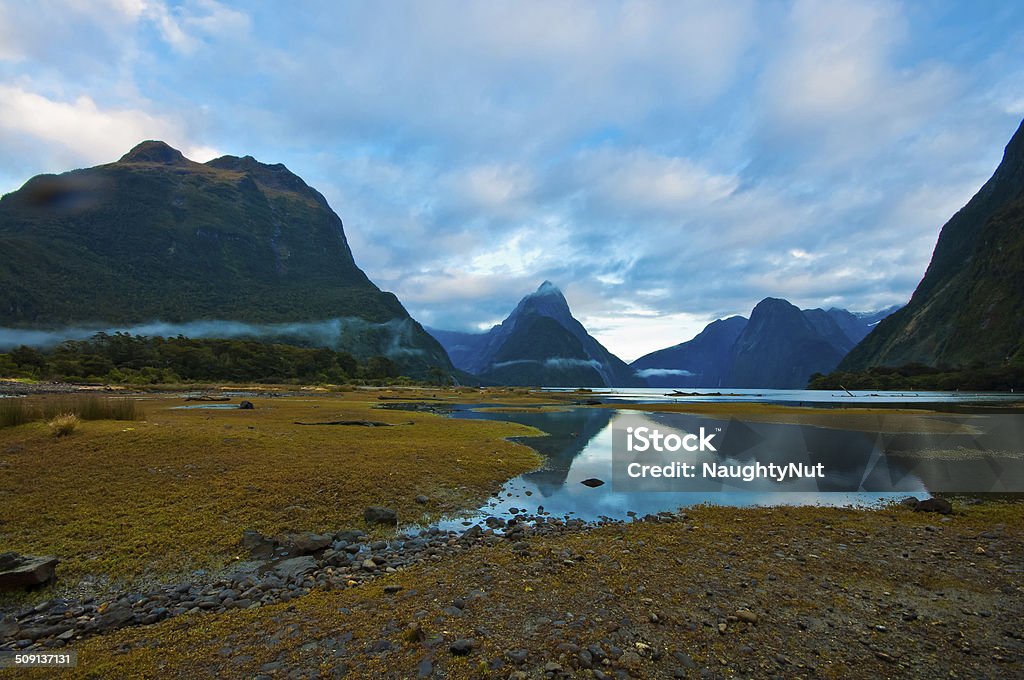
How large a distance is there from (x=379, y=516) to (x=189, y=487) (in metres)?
7.71

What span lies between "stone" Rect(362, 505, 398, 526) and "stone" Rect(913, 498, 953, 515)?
794 inches

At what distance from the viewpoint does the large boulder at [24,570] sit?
9.95 meters

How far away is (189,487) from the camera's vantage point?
16.7 metres

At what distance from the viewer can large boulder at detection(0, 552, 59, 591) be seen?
995 centimetres

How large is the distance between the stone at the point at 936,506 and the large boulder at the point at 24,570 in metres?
27.7

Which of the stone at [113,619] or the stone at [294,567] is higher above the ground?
the stone at [113,619]

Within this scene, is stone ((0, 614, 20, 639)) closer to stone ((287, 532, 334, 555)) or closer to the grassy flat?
the grassy flat

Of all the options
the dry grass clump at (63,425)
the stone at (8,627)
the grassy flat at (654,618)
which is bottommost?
the stone at (8,627)

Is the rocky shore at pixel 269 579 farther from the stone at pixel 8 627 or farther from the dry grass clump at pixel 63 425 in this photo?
the dry grass clump at pixel 63 425

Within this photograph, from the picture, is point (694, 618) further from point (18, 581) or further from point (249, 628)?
point (18, 581)

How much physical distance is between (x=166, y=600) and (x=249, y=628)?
3129 mm

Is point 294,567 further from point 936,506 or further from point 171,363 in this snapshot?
point 171,363

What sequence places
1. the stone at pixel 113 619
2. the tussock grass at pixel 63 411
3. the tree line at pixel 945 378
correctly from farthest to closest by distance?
the tree line at pixel 945 378
the tussock grass at pixel 63 411
the stone at pixel 113 619

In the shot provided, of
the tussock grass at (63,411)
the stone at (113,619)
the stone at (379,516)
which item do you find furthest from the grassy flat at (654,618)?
the tussock grass at (63,411)
